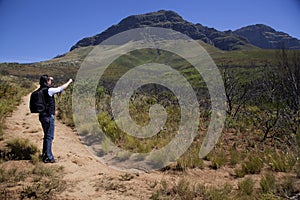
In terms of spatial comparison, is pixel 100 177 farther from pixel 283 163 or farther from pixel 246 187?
pixel 283 163

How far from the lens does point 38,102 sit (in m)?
6.22

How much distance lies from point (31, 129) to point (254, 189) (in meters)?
7.64

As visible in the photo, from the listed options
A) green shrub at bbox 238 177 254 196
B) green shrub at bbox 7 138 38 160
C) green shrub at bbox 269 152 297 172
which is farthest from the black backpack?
green shrub at bbox 269 152 297 172

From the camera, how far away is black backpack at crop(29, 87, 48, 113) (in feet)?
20.4

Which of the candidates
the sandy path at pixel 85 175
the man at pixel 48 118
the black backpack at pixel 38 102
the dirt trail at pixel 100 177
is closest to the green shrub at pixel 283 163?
the dirt trail at pixel 100 177

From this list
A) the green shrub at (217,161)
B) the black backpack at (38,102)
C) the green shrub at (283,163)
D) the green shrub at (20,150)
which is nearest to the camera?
the green shrub at (283,163)

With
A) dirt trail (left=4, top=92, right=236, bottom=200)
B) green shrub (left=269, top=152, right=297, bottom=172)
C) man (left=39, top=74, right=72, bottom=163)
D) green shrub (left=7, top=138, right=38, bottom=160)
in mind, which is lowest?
dirt trail (left=4, top=92, right=236, bottom=200)

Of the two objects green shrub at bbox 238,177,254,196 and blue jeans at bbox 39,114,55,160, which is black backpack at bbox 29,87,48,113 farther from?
green shrub at bbox 238,177,254,196

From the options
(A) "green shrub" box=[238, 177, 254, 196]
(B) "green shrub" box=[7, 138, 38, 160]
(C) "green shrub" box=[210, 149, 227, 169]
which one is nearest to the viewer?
(A) "green shrub" box=[238, 177, 254, 196]

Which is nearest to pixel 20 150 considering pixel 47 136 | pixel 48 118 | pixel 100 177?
pixel 47 136

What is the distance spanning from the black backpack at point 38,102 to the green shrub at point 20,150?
1.11m

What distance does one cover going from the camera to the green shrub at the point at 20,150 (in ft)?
21.3

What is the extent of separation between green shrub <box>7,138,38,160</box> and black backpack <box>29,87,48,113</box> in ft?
3.65

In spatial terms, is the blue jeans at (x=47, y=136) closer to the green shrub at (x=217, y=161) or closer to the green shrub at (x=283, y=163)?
the green shrub at (x=217, y=161)
